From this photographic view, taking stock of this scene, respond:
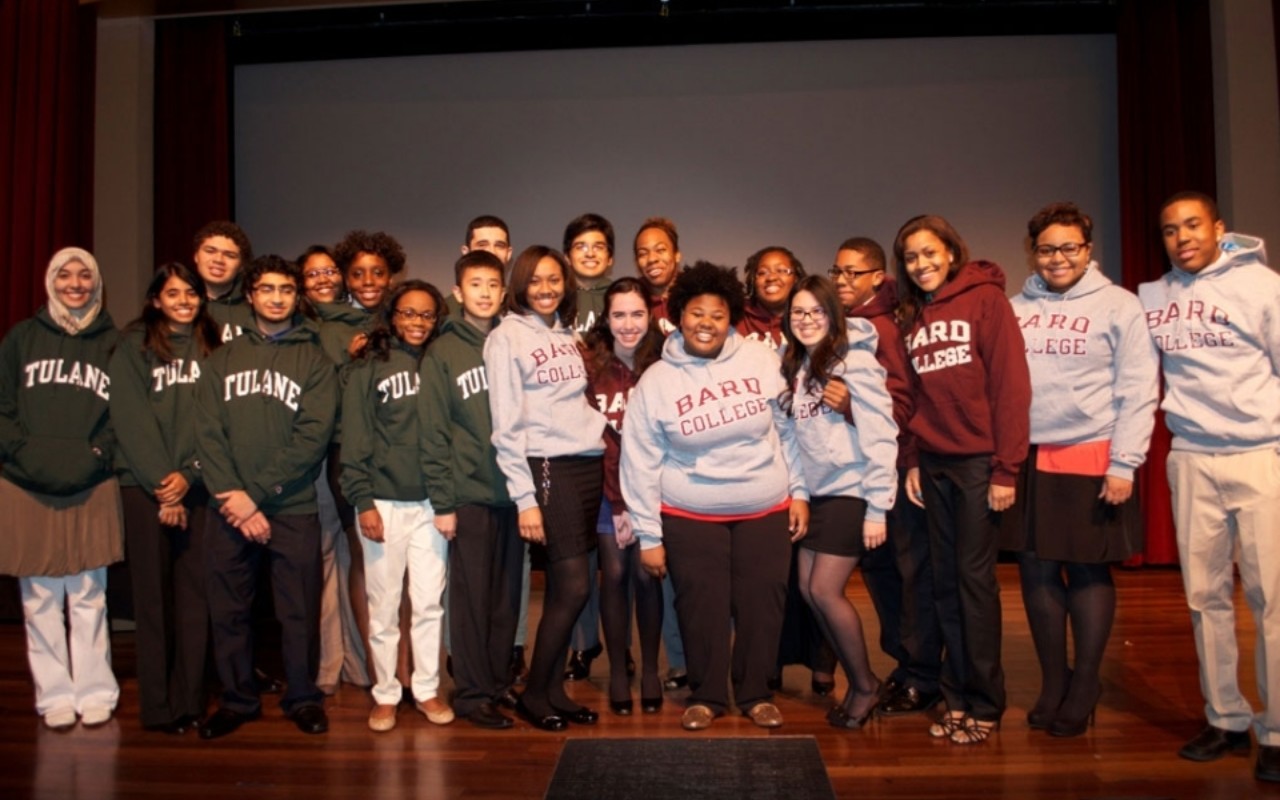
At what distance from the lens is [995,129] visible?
6.08 meters

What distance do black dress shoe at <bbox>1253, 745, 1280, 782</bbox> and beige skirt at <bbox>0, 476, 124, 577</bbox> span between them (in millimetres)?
3442

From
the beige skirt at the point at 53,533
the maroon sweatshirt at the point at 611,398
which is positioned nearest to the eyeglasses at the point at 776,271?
the maroon sweatshirt at the point at 611,398

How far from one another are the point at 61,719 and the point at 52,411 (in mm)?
990

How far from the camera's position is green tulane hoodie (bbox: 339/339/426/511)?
10.8 ft

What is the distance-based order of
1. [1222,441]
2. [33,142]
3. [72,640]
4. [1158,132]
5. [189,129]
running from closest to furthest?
[1222,441] < [72,640] < [33,142] < [1158,132] < [189,129]

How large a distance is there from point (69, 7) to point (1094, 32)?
5650mm

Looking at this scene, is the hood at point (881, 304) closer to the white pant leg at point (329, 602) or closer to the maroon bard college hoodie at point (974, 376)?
the maroon bard college hoodie at point (974, 376)

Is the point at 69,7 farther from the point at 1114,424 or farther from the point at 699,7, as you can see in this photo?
the point at 1114,424

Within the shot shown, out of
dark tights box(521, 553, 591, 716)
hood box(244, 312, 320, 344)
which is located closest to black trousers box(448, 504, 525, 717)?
dark tights box(521, 553, 591, 716)

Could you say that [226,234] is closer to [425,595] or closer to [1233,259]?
[425,595]

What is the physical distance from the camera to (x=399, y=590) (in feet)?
10.9

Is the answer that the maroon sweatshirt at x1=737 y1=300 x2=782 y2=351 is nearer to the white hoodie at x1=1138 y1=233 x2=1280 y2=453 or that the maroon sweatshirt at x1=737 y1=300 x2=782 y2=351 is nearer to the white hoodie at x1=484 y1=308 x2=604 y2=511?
the white hoodie at x1=484 y1=308 x2=604 y2=511

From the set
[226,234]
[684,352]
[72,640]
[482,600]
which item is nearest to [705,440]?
[684,352]

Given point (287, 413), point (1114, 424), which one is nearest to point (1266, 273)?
point (1114, 424)
